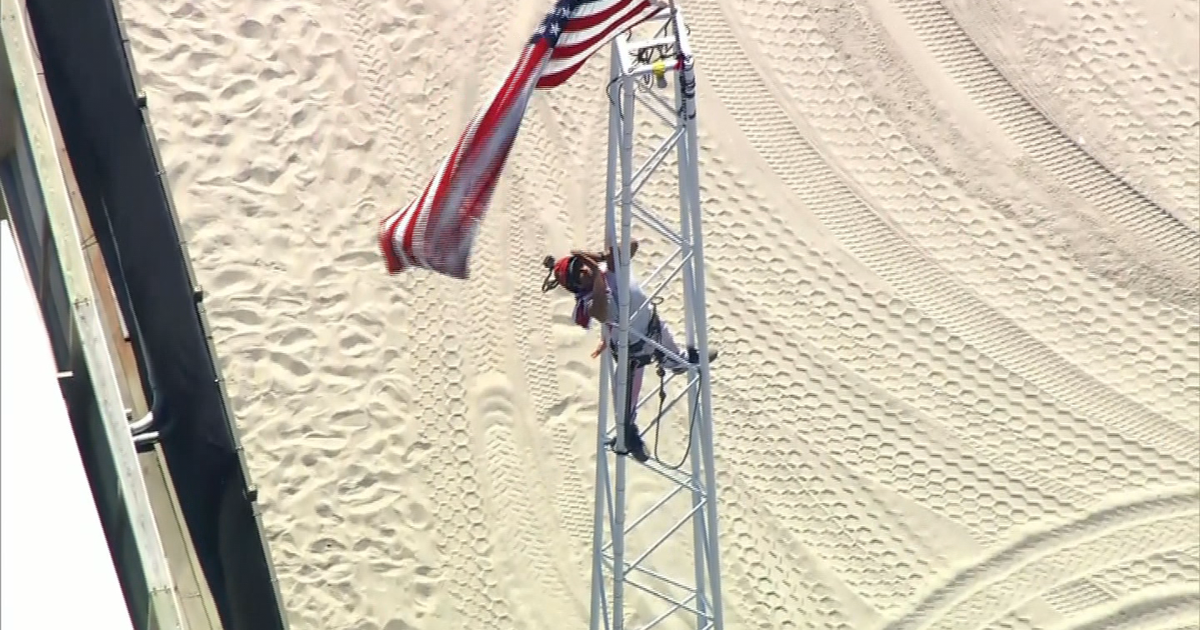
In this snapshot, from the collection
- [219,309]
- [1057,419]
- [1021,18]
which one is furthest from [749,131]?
[219,309]

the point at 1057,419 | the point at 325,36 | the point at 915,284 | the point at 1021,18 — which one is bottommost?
the point at 1057,419

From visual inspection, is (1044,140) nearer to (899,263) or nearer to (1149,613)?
(899,263)

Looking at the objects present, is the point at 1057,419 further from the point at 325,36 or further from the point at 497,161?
the point at 325,36

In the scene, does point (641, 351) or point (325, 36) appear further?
point (325, 36)

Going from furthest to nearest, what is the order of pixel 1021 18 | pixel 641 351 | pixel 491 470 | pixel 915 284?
pixel 1021 18, pixel 915 284, pixel 491 470, pixel 641 351

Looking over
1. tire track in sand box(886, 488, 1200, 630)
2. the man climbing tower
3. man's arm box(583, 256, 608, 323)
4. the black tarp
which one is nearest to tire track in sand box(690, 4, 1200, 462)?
tire track in sand box(886, 488, 1200, 630)

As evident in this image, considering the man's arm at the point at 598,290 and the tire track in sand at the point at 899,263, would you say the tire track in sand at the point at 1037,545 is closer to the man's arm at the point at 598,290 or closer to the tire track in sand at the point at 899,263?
the tire track in sand at the point at 899,263

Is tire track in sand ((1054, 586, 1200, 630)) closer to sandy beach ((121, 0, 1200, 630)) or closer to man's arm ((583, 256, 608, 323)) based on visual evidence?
sandy beach ((121, 0, 1200, 630))

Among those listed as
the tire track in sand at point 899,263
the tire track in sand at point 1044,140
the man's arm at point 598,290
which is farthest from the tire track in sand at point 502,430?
the tire track in sand at point 1044,140
